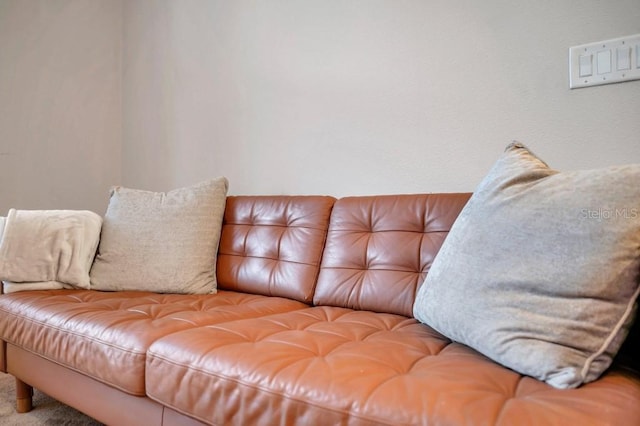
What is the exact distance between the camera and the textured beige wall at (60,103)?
229 cm

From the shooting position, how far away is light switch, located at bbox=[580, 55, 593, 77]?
1.26 meters

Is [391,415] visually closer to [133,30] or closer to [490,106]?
[490,106]

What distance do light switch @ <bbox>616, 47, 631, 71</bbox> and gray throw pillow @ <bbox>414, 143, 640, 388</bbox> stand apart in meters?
0.56

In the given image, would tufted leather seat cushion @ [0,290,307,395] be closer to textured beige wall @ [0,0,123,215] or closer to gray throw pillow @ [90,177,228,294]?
gray throw pillow @ [90,177,228,294]

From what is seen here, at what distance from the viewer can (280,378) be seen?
77 centimetres

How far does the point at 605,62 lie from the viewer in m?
1.24

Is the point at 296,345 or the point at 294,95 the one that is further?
the point at 294,95

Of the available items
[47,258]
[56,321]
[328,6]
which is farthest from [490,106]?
[47,258]

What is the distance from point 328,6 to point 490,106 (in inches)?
33.2

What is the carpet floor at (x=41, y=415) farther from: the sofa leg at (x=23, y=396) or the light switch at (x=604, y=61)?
the light switch at (x=604, y=61)

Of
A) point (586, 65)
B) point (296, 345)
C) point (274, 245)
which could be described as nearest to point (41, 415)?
point (274, 245)

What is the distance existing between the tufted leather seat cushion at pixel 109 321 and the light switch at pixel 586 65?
3.73 ft

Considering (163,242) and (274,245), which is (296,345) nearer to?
(274,245)

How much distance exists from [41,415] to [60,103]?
1.78m
